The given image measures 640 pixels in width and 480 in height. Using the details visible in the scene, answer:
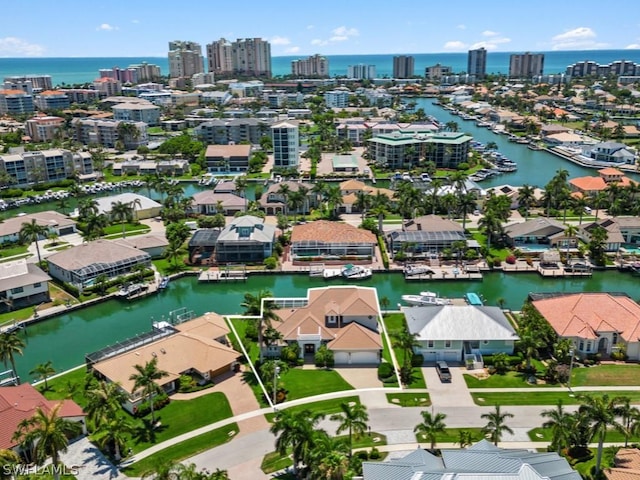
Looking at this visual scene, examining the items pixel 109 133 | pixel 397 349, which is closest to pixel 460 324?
pixel 397 349

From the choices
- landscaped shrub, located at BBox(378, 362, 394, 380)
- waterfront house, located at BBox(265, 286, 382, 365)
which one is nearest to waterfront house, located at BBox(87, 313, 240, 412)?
waterfront house, located at BBox(265, 286, 382, 365)

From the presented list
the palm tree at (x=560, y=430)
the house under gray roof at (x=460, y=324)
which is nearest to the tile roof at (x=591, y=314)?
the house under gray roof at (x=460, y=324)

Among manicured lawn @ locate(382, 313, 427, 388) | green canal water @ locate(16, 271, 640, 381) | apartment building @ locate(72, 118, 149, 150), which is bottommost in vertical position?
green canal water @ locate(16, 271, 640, 381)

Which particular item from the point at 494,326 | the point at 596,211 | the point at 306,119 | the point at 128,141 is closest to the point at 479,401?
the point at 494,326

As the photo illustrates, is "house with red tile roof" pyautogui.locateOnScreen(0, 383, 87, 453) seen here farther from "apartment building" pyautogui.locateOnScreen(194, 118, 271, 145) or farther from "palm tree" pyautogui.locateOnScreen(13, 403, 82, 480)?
"apartment building" pyautogui.locateOnScreen(194, 118, 271, 145)

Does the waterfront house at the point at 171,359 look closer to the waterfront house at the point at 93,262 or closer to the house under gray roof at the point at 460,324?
the house under gray roof at the point at 460,324
